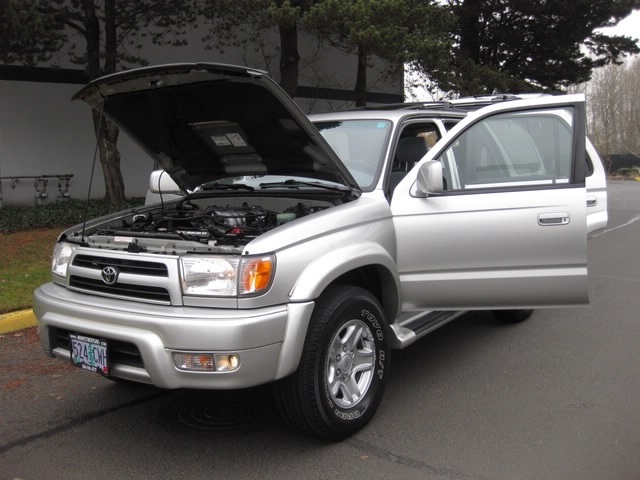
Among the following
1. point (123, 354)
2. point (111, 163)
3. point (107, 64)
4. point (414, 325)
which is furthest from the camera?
point (111, 163)

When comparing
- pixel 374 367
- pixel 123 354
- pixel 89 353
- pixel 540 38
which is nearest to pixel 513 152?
pixel 374 367

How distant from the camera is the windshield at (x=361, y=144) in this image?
4.29 meters

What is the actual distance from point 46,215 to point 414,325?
30.3ft

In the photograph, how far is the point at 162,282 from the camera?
319 centimetres

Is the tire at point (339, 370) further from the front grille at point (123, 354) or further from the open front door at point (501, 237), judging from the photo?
the front grille at point (123, 354)

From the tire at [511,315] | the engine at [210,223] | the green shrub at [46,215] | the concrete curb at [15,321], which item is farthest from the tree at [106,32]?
the tire at [511,315]

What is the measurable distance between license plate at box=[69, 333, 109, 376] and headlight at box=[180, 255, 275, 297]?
1.94 feet

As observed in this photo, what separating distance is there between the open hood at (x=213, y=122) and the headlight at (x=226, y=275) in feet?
3.67

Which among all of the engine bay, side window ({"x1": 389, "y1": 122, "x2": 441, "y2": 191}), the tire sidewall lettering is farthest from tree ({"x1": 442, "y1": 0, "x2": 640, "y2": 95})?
the tire sidewall lettering

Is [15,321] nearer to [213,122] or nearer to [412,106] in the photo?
[213,122]

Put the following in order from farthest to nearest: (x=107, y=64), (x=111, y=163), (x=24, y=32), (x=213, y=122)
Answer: (x=111, y=163), (x=107, y=64), (x=24, y=32), (x=213, y=122)

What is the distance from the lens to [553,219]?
3945 millimetres

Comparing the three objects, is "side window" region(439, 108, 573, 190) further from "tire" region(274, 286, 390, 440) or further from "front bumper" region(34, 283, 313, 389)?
"front bumper" region(34, 283, 313, 389)

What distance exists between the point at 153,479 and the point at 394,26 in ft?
29.2
